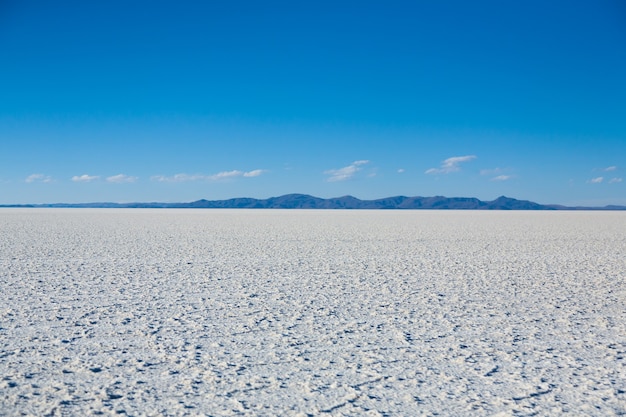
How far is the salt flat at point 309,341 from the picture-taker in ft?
Result: 7.82

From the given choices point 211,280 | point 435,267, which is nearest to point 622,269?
point 435,267

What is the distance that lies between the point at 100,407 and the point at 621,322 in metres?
3.75

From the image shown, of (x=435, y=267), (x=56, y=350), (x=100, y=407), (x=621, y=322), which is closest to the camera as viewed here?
(x=100, y=407)

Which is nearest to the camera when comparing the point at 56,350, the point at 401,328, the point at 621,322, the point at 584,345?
the point at 56,350

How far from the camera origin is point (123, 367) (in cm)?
278

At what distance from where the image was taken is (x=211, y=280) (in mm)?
5891

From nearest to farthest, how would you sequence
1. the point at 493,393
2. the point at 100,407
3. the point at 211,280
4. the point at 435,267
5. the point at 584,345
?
the point at 100,407 < the point at 493,393 < the point at 584,345 < the point at 211,280 < the point at 435,267

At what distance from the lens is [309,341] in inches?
132

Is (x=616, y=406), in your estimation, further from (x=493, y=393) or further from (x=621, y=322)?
(x=621, y=322)

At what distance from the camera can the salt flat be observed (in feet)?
7.82

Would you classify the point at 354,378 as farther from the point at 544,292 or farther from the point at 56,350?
the point at 544,292

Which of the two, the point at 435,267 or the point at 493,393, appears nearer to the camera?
the point at 493,393

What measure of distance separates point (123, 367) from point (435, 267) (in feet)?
17.1

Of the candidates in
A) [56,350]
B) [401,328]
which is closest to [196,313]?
[56,350]
